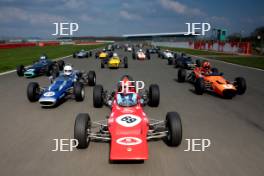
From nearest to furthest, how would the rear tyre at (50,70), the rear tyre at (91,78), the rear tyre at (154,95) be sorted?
the rear tyre at (154,95) → the rear tyre at (91,78) → the rear tyre at (50,70)

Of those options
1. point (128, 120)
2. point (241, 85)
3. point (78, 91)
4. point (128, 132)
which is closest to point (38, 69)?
point (78, 91)

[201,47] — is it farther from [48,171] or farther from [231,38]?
[48,171]

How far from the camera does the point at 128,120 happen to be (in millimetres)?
6238

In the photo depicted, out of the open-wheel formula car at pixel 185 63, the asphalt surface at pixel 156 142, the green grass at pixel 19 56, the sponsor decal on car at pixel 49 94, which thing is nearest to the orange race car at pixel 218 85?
the asphalt surface at pixel 156 142

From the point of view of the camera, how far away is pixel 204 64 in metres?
14.1

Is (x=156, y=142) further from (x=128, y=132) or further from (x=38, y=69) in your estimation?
(x=38, y=69)

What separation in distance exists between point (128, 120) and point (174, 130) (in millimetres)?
956

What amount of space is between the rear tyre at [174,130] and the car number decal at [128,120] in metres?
0.65

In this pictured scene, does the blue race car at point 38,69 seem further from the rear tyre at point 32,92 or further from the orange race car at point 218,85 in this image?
the orange race car at point 218,85

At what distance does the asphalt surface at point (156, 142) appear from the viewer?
5312mm

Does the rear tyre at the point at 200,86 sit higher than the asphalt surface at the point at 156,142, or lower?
higher

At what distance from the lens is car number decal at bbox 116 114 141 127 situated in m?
6.08

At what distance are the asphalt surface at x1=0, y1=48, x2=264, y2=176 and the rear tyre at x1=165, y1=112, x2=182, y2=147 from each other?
163 millimetres

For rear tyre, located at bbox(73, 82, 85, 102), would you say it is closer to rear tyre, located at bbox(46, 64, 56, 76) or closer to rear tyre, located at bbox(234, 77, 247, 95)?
rear tyre, located at bbox(234, 77, 247, 95)
